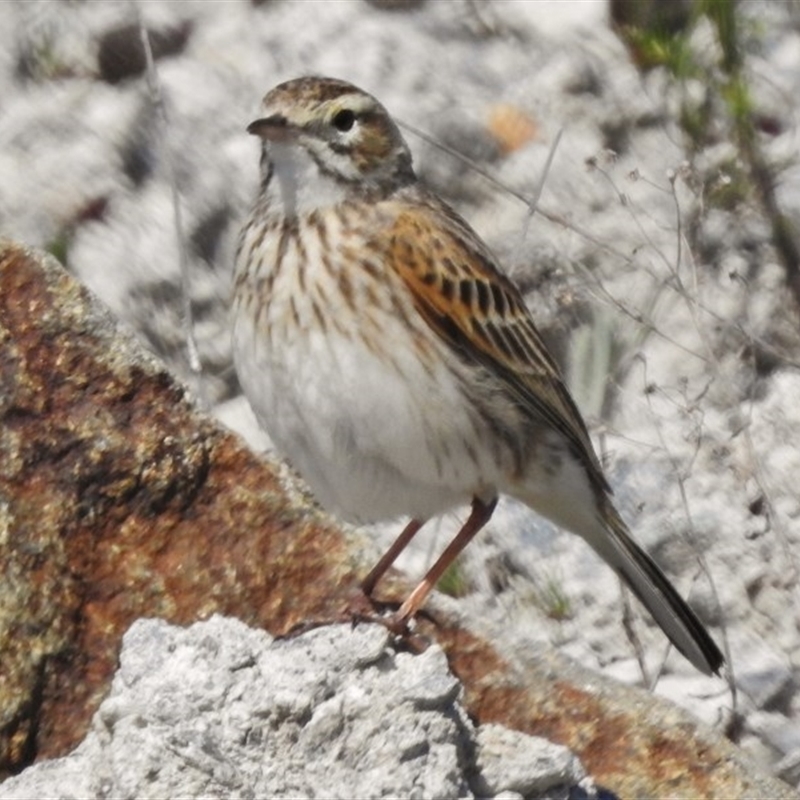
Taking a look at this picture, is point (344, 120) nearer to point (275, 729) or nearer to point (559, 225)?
point (559, 225)

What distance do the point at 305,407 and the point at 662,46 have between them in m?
3.69

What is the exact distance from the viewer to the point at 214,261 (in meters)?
8.94

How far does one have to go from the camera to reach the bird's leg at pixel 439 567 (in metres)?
5.93

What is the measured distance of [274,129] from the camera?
21.1 feet

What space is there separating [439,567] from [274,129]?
4.26 ft

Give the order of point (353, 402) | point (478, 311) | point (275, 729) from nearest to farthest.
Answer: point (275, 729) → point (353, 402) → point (478, 311)

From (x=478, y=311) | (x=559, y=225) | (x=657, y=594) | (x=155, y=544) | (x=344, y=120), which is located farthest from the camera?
(x=559, y=225)

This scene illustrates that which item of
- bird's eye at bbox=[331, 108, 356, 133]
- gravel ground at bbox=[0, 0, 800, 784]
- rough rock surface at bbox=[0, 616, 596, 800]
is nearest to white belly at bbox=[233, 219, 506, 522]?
bird's eye at bbox=[331, 108, 356, 133]

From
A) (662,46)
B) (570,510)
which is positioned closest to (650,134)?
(662,46)

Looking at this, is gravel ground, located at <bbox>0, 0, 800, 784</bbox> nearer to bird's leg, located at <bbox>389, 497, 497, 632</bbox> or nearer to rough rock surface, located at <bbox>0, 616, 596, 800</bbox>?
bird's leg, located at <bbox>389, 497, 497, 632</bbox>

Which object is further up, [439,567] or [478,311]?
[478,311]

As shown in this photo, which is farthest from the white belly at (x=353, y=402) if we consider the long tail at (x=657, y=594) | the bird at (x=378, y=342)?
the long tail at (x=657, y=594)

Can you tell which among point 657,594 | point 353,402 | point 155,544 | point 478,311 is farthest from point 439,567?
point 657,594

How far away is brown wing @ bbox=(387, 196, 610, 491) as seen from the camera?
262 inches
